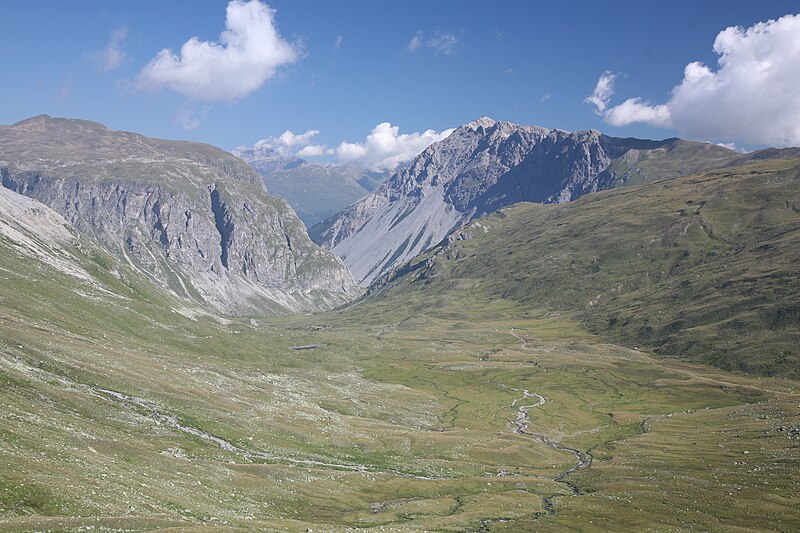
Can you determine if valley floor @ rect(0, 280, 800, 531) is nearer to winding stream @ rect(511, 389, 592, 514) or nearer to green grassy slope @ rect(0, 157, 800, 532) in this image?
green grassy slope @ rect(0, 157, 800, 532)

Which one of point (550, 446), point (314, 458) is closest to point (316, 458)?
point (314, 458)

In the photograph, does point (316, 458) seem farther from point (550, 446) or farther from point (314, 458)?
point (550, 446)

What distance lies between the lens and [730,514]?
2940 inches

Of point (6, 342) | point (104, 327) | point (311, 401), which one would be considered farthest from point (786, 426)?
point (104, 327)

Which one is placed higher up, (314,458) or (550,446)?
(550,446)

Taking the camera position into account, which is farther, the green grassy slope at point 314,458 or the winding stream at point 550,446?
the winding stream at point 550,446

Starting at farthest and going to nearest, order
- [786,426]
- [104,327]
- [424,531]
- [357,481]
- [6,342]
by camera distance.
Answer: [104,327], [786,426], [6,342], [357,481], [424,531]

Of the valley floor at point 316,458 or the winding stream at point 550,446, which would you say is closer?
the valley floor at point 316,458

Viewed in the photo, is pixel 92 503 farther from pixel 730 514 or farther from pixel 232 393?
pixel 232 393

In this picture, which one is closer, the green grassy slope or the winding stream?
the green grassy slope

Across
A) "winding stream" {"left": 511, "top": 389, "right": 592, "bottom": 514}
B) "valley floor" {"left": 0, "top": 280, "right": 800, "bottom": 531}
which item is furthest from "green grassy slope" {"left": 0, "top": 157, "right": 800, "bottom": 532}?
"winding stream" {"left": 511, "top": 389, "right": 592, "bottom": 514}

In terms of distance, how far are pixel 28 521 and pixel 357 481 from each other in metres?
52.6

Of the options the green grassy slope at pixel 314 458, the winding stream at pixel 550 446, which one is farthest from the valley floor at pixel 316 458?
the winding stream at pixel 550 446

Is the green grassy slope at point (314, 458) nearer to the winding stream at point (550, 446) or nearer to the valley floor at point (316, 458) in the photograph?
the valley floor at point (316, 458)
